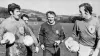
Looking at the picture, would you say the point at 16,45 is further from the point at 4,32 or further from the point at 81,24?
the point at 81,24

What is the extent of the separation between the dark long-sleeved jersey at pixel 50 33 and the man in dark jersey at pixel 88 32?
3.71ft

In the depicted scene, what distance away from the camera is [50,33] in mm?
6461

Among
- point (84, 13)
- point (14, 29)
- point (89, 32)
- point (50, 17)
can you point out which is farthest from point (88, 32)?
point (14, 29)

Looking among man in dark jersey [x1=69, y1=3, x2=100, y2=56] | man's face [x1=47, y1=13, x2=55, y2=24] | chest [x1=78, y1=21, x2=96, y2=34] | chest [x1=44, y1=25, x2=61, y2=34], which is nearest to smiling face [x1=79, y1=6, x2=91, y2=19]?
man in dark jersey [x1=69, y1=3, x2=100, y2=56]

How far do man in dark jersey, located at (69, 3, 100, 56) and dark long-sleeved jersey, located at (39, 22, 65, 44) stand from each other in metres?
1.13

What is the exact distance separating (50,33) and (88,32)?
53.1 inches

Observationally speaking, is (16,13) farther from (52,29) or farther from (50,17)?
(52,29)

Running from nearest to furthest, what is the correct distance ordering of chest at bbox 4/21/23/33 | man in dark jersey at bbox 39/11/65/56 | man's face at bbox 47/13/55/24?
chest at bbox 4/21/23/33
man's face at bbox 47/13/55/24
man in dark jersey at bbox 39/11/65/56

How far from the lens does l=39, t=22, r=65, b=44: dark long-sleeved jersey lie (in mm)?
6426

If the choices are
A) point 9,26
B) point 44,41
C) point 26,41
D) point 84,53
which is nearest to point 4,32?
point 9,26

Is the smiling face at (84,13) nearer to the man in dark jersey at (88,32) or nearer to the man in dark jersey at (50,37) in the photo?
the man in dark jersey at (88,32)

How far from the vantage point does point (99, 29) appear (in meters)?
5.26

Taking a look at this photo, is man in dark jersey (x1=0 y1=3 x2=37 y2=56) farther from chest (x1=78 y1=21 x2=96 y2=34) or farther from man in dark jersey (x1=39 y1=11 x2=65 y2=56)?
chest (x1=78 y1=21 x2=96 y2=34)

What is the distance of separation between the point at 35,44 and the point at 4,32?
32.0 inches
